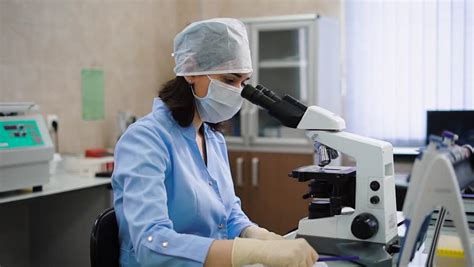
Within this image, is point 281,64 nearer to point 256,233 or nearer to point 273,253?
point 256,233

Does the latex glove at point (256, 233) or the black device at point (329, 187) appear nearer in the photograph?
the black device at point (329, 187)

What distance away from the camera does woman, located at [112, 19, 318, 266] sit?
127 cm

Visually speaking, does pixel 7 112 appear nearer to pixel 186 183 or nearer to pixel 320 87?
pixel 186 183

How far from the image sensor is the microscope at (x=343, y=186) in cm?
134

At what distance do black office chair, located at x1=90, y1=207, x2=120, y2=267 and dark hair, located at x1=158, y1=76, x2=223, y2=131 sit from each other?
0.33 m

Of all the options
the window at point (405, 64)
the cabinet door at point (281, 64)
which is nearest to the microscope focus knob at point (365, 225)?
the cabinet door at point (281, 64)

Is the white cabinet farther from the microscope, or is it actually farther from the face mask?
the microscope

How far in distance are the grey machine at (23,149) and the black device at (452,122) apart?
2.00 m


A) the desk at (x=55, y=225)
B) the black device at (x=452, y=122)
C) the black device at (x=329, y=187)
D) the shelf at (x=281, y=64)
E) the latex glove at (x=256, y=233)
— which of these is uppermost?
the shelf at (x=281, y=64)

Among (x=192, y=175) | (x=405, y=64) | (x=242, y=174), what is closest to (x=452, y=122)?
(x=405, y=64)

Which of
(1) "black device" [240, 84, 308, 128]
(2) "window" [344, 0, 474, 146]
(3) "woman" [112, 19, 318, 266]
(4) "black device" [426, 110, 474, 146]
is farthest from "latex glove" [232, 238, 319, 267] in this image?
(2) "window" [344, 0, 474, 146]

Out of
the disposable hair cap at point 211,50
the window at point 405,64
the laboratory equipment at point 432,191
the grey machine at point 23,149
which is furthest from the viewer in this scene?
the window at point 405,64

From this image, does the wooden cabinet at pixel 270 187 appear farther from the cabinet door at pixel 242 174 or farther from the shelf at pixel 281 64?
the shelf at pixel 281 64

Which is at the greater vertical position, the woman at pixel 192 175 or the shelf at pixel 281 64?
the shelf at pixel 281 64
